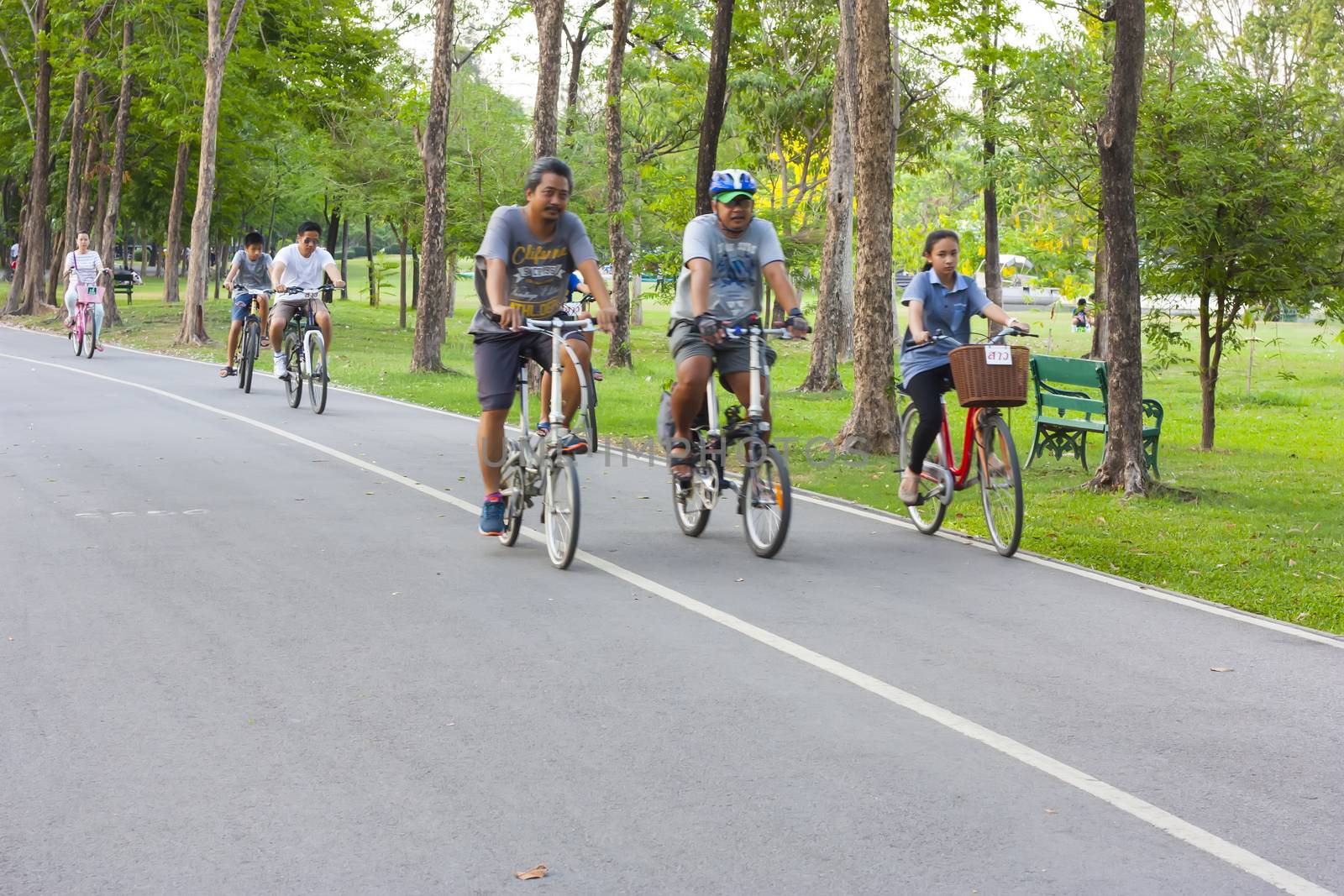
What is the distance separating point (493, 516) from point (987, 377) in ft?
9.95

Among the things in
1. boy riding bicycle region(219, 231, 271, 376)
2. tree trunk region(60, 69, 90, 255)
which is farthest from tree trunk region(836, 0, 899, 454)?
tree trunk region(60, 69, 90, 255)

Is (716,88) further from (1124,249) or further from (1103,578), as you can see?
(1103,578)

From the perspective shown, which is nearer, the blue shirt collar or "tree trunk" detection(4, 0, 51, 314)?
the blue shirt collar

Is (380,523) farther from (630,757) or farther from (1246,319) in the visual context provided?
(1246,319)

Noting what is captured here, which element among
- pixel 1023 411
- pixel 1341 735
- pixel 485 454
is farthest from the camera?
pixel 1023 411

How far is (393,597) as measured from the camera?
786cm

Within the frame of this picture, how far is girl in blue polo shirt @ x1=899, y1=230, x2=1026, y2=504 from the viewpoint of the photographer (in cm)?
986

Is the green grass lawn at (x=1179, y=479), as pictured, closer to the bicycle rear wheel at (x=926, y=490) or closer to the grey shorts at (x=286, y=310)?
the bicycle rear wheel at (x=926, y=490)

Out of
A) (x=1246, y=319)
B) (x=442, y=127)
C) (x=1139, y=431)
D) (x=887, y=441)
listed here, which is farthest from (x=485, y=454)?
(x=442, y=127)

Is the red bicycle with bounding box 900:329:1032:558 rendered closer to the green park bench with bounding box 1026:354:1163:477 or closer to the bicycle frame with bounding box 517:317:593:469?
the bicycle frame with bounding box 517:317:593:469

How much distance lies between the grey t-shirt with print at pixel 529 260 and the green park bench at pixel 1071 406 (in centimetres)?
668

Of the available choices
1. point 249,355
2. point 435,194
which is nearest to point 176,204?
point 435,194

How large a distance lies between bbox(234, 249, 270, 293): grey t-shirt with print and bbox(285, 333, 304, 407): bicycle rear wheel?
6.06 feet

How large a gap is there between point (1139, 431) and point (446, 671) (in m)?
7.49
